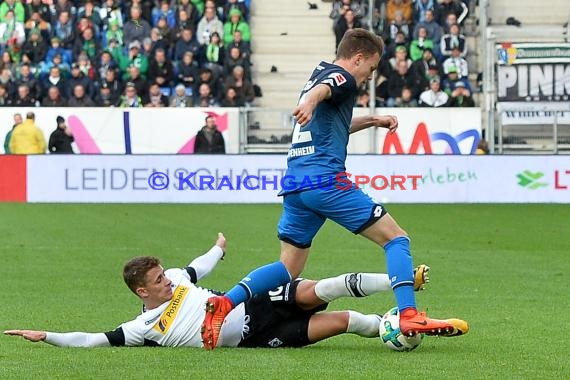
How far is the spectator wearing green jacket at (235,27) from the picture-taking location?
1223 inches

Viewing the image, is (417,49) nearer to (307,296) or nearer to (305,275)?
(305,275)

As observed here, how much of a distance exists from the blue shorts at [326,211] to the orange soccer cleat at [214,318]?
701 millimetres

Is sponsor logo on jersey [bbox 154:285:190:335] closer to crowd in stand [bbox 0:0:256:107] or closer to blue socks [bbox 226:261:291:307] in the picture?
blue socks [bbox 226:261:291:307]

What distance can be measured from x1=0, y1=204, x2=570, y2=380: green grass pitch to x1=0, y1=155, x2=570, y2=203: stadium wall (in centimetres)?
120

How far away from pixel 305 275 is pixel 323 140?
5425 mm

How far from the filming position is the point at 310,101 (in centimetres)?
791

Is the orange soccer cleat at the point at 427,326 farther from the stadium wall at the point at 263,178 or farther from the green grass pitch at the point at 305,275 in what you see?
the stadium wall at the point at 263,178

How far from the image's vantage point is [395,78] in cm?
3008

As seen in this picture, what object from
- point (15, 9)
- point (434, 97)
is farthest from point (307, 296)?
point (15, 9)

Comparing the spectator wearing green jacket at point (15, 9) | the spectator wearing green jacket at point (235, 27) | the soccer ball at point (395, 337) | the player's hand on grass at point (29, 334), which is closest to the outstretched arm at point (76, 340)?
the player's hand on grass at point (29, 334)

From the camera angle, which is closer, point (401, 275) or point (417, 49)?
point (401, 275)

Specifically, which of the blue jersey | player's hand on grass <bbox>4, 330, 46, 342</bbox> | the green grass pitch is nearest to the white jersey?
the green grass pitch

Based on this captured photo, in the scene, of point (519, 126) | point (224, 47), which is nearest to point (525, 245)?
point (519, 126)

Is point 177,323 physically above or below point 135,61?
below
